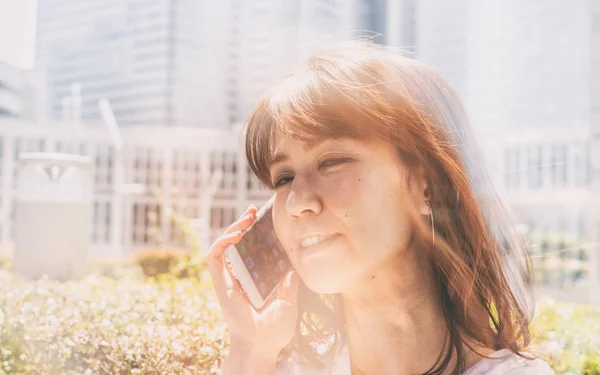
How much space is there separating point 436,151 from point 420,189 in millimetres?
73

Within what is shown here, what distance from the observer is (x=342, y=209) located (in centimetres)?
86

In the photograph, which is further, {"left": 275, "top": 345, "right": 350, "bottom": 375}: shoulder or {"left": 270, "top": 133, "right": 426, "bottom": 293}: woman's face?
{"left": 275, "top": 345, "right": 350, "bottom": 375}: shoulder

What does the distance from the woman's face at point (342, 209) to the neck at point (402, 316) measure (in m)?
0.08

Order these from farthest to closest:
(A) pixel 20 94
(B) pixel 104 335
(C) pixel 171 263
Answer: (C) pixel 171 263, (A) pixel 20 94, (B) pixel 104 335

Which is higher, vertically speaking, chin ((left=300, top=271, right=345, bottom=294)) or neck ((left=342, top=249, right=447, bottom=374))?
chin ((left=300, top=271, right=345, bottom=294))

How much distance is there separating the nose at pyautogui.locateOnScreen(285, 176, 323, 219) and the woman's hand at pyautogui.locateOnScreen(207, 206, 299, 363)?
212 millimetres

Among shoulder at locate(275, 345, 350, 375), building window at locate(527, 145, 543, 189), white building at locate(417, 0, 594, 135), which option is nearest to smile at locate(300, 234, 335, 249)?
shoulder at locate(275, 345, 350, 375)

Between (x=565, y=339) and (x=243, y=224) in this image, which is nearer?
(x=243, y=224)

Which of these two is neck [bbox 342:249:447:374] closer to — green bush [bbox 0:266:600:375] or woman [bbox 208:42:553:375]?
woman [bbox 208:42:553:375]

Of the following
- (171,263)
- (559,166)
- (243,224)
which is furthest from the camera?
(171,263)

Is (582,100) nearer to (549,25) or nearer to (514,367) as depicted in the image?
(549,25)

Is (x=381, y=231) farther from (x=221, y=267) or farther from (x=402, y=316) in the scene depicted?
(x=221, y=267)

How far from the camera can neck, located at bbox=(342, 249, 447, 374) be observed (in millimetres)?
998

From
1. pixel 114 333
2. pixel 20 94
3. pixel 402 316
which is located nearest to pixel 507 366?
pixel 402 316
